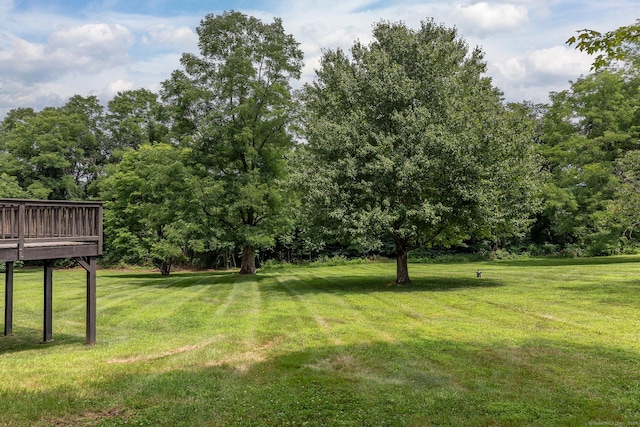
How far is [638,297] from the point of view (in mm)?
13648

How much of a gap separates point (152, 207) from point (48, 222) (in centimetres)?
2061

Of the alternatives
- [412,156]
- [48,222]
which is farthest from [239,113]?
[48,222]

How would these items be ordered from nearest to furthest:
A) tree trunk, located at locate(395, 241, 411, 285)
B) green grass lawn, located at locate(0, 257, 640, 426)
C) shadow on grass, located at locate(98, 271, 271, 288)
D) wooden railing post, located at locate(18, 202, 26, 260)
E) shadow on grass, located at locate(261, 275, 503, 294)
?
1. green grass lawn, located at locate(0, 257, 640, 426)
2. wooden railing post, located at locate(18, 202, 26, 260)
3. shadow on grass, located at locate(261, 275, 503, 294)
4. tree trunk, located at locate(395, 241, 411, 285)
5. shadow on grass, located at locate(98, 271, 271, 288)

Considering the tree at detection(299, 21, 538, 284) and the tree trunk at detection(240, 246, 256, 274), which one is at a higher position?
the tree at detection(299, 21, 538, 284)

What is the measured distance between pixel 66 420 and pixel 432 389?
5.04 metres

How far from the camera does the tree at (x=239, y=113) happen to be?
25.2 m

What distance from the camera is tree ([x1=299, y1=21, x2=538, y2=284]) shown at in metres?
Result: 16.5

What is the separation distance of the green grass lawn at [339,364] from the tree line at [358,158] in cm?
452

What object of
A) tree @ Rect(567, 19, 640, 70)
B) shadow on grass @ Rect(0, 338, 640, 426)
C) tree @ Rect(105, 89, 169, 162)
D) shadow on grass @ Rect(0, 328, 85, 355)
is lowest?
shadow on grass @ Rect(0, 328, 85, 355)

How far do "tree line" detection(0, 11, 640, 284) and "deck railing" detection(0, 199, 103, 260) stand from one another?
862 cm

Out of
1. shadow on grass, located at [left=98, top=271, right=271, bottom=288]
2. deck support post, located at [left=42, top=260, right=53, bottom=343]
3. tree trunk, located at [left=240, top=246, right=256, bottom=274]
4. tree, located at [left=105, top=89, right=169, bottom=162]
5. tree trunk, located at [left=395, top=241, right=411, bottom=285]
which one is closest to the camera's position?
deck support post, located at [left=42, top=260, right=53, bottom=343]

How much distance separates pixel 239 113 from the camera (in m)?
25.6

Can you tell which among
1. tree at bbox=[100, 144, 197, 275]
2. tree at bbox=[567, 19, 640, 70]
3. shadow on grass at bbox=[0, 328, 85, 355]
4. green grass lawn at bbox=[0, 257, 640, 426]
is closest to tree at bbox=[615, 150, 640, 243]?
green grass lawn at bbox=[0, 257, 640, 426]

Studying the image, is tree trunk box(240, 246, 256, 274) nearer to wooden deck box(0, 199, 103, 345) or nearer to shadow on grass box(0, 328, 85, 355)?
shadow on grass box(0, 328, 85, 355)
